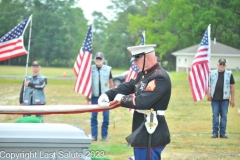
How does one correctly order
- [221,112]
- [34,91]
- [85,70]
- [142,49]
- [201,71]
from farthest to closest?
1. [201,71]
2. [85,70]
3. [221,112]
4. [34,91]
5. [142,49]

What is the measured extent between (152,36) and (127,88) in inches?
826

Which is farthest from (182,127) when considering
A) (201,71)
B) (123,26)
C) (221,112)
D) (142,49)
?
(123,26)

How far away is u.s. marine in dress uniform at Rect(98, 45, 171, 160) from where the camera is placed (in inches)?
233

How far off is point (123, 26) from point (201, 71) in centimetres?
4655

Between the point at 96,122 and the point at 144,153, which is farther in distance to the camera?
the point at 96,122

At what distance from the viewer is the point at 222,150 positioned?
10.6m

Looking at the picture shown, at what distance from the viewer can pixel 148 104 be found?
5887mm

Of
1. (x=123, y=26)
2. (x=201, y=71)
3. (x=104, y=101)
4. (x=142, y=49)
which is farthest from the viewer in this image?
(x=123, y=26)

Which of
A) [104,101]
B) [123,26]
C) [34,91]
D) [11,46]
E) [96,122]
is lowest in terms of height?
[96,122]

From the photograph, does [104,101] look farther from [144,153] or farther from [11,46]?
[11,46]

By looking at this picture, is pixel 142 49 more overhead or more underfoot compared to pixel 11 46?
more underfoot

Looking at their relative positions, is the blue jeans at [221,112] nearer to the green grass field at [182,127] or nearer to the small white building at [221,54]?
the green grass field at [182,127]

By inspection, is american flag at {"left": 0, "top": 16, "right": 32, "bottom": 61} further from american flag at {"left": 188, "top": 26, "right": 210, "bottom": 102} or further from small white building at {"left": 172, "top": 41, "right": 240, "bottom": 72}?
small white building at {"left": 172, "top": 41, "right": 240, "bottom": 72}

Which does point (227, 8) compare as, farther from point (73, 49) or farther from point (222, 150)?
point (73, 49)
